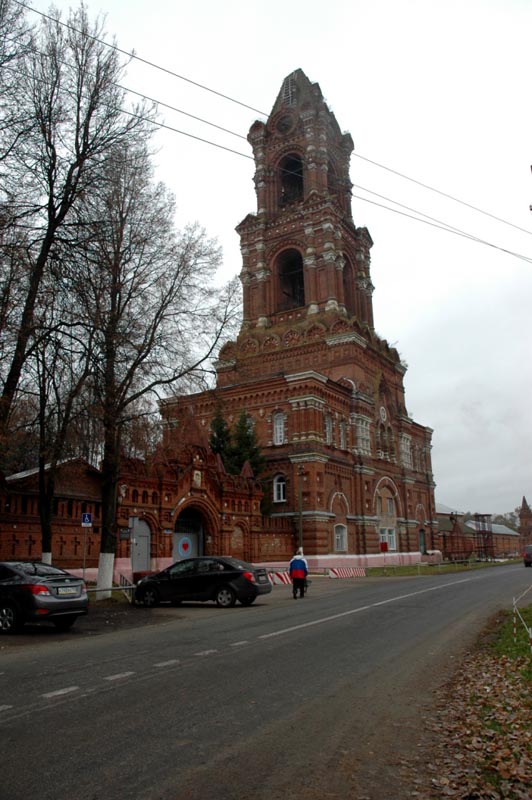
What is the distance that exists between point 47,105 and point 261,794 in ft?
60.7

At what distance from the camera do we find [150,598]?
727 inches

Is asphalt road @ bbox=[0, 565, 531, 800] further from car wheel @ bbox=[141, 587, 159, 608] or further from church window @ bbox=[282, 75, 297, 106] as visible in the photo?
church window @ bbox=[282, 75, 297, 106]

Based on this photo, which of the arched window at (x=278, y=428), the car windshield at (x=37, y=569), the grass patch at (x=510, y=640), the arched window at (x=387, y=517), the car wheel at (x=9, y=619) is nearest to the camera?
the grass patch at (x=510, y=640)

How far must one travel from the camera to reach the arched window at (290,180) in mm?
55625

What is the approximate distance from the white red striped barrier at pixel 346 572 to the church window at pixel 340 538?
2580 millimetres

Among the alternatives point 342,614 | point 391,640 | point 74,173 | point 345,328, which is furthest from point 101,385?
point 345,328

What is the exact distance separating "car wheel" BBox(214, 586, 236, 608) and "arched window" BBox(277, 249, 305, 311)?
37.2m

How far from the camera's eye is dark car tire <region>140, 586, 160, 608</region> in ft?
60.3

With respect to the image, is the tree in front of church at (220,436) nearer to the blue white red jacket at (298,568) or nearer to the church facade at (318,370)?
the church facade at (318,370)

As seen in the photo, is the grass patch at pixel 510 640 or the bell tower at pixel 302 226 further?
the bell tower at pixel 302 226

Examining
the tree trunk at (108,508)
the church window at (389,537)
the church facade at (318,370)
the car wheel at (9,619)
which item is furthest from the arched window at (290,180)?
the car wheel at (9,619)

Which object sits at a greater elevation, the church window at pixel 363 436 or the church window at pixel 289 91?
the church window at pixel 289 91

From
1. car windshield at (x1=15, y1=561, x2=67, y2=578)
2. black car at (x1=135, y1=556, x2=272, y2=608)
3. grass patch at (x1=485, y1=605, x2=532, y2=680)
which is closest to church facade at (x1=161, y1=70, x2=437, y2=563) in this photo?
black car at (x1=135, y1=556, x2=272, y2=608)

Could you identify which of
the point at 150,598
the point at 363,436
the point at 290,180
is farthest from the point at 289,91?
the point at 150,598
